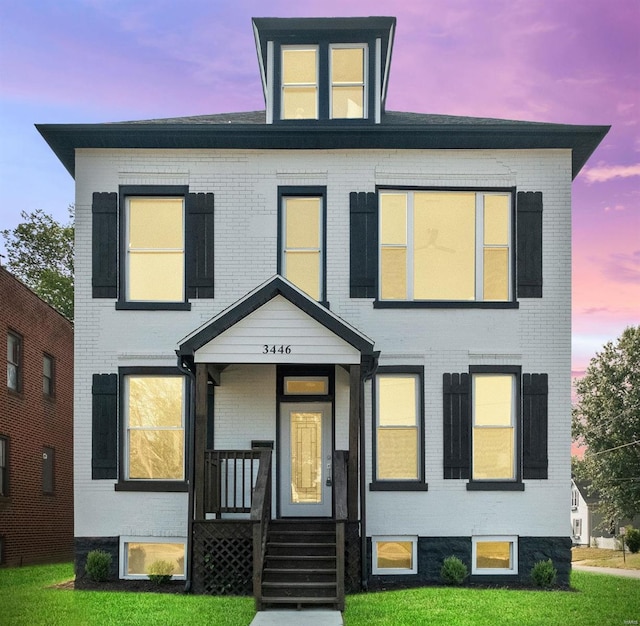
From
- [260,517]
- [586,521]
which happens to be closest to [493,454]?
[260,517]

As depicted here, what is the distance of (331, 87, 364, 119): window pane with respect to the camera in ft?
51.4

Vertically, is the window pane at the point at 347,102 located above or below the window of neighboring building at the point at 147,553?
above

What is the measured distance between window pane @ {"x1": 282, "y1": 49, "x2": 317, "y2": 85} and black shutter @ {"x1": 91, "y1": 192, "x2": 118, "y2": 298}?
395 centimetres

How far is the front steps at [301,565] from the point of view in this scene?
11836mm

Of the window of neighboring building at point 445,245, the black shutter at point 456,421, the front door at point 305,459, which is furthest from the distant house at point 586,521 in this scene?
the front door at point 305,459

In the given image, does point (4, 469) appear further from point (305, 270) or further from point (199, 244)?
point (305, 270)

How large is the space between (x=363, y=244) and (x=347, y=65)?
3513 millimetres

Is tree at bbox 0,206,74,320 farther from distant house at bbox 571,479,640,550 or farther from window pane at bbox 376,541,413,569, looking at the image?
distant house at bbox 571,479,640,550

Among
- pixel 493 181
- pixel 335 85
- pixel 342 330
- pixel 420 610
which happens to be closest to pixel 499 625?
pixel 420 610

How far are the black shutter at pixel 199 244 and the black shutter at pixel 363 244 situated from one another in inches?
98.0

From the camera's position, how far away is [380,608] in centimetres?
1160

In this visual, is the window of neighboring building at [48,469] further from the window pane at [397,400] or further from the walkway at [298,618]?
the walkway at [298,618]

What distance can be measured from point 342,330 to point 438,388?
8.90 feet

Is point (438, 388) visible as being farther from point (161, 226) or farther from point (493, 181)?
point (161, 226)
